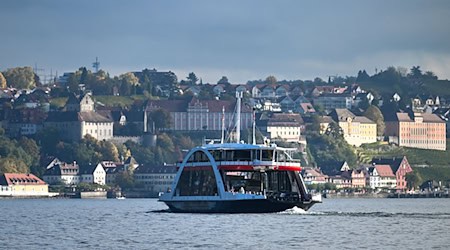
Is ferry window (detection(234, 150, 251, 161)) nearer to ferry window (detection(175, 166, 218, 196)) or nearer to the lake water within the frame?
ferry window (detection(175, 166, 218, 196))

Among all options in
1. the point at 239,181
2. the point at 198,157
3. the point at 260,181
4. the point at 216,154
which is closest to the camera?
the point at 239,181

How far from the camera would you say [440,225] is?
299 ft

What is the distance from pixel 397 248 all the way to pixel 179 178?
1218 inches

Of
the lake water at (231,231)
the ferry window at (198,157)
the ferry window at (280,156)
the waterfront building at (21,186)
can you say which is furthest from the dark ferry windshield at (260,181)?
the waterfront building at (21,186)

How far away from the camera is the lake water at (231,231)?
250 ft

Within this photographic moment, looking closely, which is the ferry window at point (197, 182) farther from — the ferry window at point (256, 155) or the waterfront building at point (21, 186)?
the waterfront building at point (21, 186)

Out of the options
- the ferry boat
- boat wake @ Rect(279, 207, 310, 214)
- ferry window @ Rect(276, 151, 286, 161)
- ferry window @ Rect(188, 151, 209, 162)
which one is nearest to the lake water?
boat wake @ Rect(279, 207, 310, 214)

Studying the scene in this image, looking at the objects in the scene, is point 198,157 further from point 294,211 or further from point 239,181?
point 294,211

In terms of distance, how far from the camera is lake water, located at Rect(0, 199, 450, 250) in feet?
250

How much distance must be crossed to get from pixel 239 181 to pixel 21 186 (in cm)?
9383

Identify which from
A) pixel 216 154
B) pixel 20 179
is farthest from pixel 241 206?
pixel 20 179

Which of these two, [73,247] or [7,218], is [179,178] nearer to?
[7,218]

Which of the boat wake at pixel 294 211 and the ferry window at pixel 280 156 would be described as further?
the ferry window at pixel 280 156

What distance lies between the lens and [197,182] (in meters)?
102
